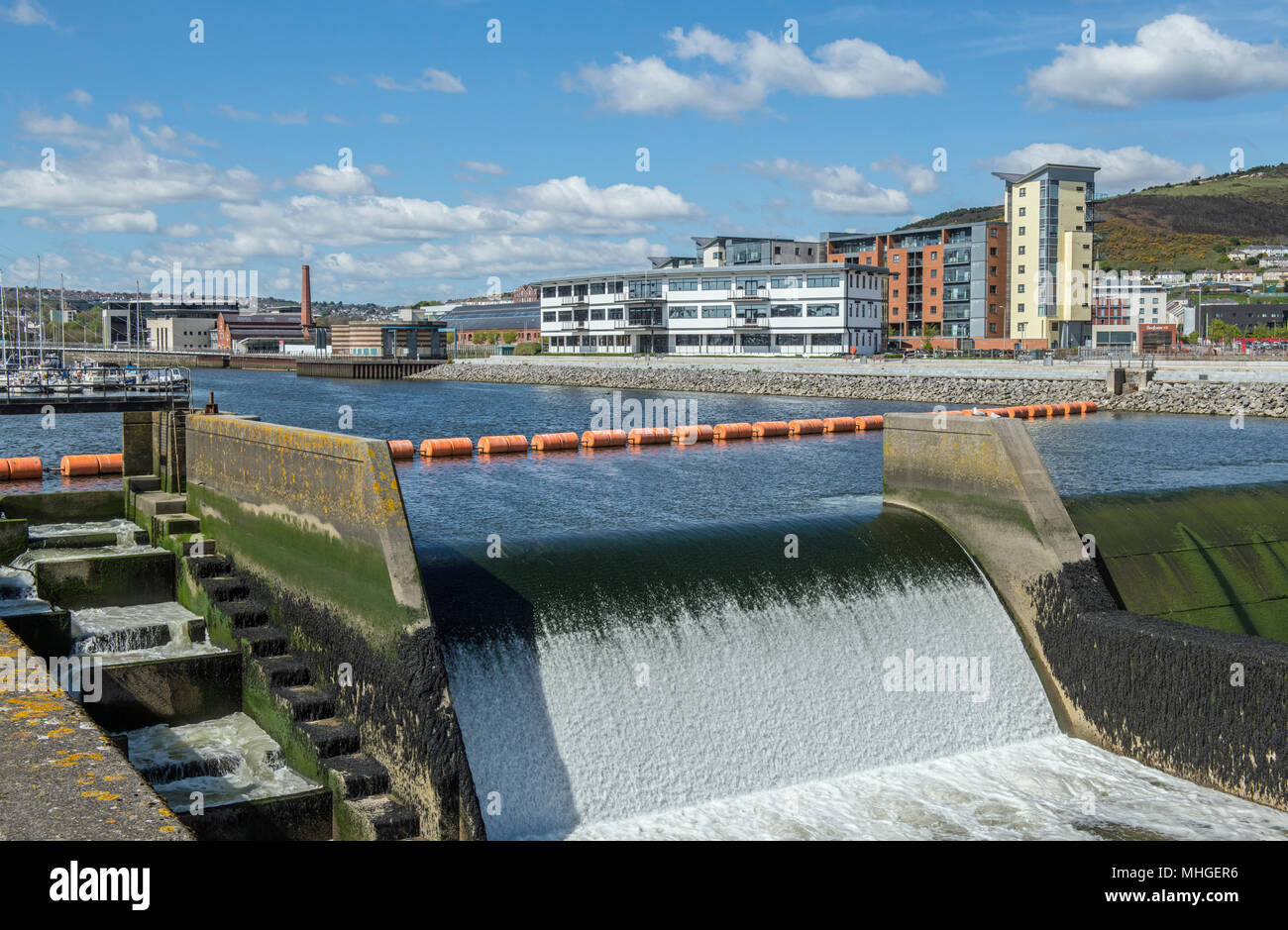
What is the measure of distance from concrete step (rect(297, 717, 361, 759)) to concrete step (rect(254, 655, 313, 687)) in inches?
48.7

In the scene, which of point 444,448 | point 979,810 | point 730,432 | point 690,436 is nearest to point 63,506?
point 979,810

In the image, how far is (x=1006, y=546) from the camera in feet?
62.7

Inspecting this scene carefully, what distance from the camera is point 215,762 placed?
1460 centimetres

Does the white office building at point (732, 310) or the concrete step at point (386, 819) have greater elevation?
the white office building at point (732, 310)

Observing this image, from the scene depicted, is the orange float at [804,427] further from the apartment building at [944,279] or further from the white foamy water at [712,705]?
the apartment building at [944,279]

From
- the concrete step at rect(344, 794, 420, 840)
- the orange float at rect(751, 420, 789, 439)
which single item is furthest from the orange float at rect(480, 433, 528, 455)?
the concrete step at rect(344, 794, 420, 840)

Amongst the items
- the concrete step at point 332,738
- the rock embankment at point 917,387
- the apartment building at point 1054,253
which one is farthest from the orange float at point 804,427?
the apartment building at point 1054,253

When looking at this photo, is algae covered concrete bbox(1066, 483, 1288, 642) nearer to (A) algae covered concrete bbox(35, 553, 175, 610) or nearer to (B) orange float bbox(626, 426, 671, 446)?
(A) algae covered concrete bbox(35, 553, 175, 610)

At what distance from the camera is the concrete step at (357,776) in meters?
13.3

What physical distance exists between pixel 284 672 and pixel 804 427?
41368 millimetres

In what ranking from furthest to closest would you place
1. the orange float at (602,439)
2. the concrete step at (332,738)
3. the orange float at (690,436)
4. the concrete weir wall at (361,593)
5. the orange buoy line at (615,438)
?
the orange float at (690,436) → the orange float at (602,439) → the orange buoy line at (615,438) → the concrete step at (332,738) → the concrete weir wall at (361,593)

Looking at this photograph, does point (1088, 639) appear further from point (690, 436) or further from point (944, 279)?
point (944, 279)

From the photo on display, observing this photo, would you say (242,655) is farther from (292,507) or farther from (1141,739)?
(1141,739)
